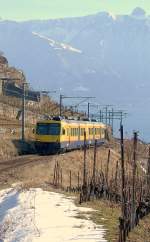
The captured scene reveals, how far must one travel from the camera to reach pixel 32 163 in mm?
48500

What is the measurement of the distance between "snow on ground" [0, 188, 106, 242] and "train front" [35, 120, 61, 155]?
2759 cm

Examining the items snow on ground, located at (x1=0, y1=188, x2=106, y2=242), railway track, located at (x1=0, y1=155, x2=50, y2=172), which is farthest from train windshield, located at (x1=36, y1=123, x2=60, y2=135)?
snow on ground, located at (x1=0, y1=188, x2=106, y2=242)

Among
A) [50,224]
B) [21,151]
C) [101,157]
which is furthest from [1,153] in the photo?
[50,224]

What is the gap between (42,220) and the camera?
26016 mm

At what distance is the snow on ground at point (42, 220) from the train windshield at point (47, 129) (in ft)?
91.9

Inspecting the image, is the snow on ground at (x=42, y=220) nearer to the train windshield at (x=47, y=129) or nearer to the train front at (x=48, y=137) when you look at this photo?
the train front at (x=48, y=137)

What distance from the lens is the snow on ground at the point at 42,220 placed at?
23203mm

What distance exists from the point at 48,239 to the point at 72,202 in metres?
8.23

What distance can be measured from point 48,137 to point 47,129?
836 mm

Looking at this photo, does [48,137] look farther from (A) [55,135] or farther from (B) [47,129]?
(B) [47,129]

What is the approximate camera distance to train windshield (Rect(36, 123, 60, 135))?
61.1m

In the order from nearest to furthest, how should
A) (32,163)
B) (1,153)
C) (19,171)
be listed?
(19,171) < (32,163) < (1,153)

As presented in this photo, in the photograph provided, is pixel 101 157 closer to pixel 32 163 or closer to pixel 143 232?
pixel 32 163

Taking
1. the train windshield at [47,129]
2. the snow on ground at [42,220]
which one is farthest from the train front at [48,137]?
the snow on ground at [42,220]
